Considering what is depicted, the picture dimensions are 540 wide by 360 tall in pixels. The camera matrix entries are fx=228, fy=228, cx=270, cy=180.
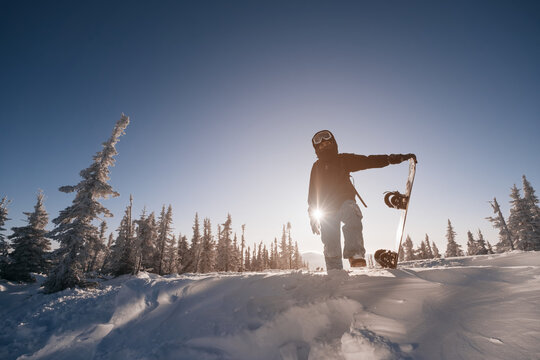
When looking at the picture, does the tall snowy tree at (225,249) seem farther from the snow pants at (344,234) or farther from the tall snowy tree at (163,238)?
the snow pants at (344,234)

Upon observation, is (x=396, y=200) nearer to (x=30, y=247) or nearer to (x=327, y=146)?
(x=327, y=146)

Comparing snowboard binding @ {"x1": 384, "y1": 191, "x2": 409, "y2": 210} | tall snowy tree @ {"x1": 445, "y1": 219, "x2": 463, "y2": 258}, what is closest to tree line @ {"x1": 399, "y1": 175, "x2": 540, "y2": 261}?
tall snowy tree @ {"x1": 445, "y1": 219, "x2": 463, "y2": 258}

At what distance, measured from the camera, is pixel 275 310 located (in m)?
2.19

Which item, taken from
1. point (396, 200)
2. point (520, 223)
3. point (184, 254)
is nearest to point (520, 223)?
point (520, 223)

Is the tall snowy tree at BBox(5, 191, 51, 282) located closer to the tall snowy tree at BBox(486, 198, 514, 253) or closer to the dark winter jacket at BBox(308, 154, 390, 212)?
the dark winter jacket at BBox(308, 154, 390, 212)

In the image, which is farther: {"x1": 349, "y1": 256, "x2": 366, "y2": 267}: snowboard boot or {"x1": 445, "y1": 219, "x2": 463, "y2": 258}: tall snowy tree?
{"x1": 445, "y1": 219, "x2": 463, "y2": 258}: tall snowy tree

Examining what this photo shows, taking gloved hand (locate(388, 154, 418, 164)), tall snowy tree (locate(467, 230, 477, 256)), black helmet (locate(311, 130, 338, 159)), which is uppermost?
black helmet (locate(311, 130, 338, 159))

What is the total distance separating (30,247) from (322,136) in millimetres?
29992

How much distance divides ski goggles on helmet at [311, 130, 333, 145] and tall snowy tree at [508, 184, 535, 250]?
31517 millimetres

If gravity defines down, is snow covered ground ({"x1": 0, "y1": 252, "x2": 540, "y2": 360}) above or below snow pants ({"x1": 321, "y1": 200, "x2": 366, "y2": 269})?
below

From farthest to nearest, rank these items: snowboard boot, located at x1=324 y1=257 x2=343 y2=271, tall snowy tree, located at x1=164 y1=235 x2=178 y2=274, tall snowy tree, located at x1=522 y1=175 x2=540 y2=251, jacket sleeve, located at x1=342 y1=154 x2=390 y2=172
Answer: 1. tall snowy tree, located at x1=164 y1=235 x2=178 y2=274
2. tall snowy tree, located at x1=522 y1=175 x2=540 y2=251
3. jacket sleeve, located at x1=342 y1=154 x2=390 y2=172
4. snowboard boot, located at x1=324 y1=257 x2=343 y2=271

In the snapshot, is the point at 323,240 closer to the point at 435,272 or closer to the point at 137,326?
the point at 435,272

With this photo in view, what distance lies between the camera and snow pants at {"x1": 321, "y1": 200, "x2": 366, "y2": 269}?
362 centimetres

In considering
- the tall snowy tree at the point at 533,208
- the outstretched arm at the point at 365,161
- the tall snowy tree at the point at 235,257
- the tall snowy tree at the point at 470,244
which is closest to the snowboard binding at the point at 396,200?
the outstretched arm at the point at 365,161
